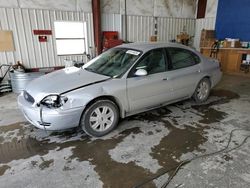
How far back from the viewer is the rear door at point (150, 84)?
10.1ft

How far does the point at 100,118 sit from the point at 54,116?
26.2 inches

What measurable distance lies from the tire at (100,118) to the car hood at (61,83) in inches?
14.2

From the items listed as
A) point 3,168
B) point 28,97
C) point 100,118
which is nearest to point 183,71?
point 100,118

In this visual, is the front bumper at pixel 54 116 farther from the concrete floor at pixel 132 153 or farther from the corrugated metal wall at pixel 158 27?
the corrugated metal wall at pixel 158 27

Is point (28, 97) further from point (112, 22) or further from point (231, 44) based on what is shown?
point (231, 44)

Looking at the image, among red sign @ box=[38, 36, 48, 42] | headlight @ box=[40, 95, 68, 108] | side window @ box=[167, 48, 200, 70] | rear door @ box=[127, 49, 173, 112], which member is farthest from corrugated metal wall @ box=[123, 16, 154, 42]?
headlight @ box=[40, 95, 68, 108]

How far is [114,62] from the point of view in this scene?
3.32 m

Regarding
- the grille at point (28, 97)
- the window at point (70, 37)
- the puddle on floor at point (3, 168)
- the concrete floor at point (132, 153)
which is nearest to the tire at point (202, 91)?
the concrete floor at point (132, 153)

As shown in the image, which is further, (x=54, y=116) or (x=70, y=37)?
(x=70, y=37)

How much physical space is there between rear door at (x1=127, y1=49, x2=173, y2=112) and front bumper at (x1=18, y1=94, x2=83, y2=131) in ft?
2.91

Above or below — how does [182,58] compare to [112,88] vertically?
above

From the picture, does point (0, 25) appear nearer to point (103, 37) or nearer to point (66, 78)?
point (103, 37)

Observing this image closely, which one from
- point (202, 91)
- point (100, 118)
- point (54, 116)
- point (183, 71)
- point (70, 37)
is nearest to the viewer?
point (54, 116)

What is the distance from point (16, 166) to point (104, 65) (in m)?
1.94
